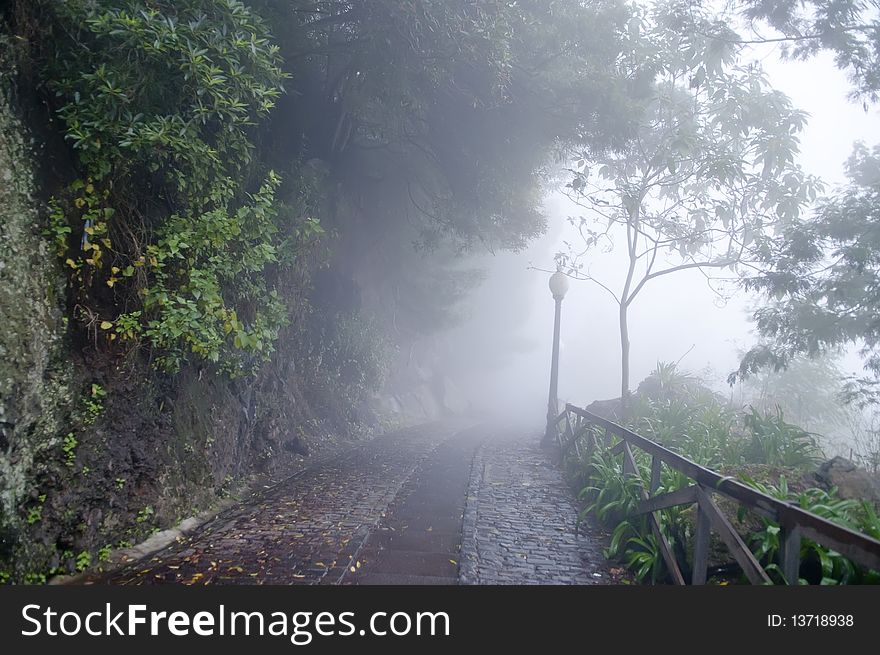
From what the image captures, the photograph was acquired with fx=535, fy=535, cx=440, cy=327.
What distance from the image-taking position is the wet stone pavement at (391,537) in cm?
466

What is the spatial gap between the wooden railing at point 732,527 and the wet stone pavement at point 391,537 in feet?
2.69

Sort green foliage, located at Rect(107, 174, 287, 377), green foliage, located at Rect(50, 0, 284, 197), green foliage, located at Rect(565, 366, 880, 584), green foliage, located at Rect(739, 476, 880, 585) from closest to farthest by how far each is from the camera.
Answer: green foliage, located at Rect(739, 476, 880, 585), green foliage, located at Rect(565, 366, 880, 584), green foliage, located at Rect(50, 0, 284, 197), green foliage, located at Rect(107, 174, 287, 377)

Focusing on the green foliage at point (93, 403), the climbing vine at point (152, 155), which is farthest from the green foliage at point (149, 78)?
the green foliage at point (93, 403)

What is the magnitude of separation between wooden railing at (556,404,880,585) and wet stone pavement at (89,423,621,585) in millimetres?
821

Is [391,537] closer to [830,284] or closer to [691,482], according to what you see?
[691,482]

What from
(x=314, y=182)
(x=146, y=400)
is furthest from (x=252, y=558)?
(x=314, y=182)

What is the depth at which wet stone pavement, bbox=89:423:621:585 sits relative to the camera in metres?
4.66

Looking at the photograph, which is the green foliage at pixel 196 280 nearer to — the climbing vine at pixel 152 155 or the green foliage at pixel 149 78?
the climbing vine at pixel 152 155

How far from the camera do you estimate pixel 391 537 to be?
18.8ft

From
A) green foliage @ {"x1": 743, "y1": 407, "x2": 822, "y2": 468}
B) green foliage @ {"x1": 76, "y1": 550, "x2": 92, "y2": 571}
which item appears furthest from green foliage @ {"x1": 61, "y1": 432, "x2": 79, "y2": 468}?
green foliage @ {"x1": 743, "y1": 407, "x2": 822, "y2": 468}

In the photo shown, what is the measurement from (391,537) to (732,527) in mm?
3360

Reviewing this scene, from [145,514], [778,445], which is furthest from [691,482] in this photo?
[145,514]

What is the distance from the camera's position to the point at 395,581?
4.55m

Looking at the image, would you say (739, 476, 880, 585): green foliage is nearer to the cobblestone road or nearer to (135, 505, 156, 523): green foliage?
the cobblestone road
